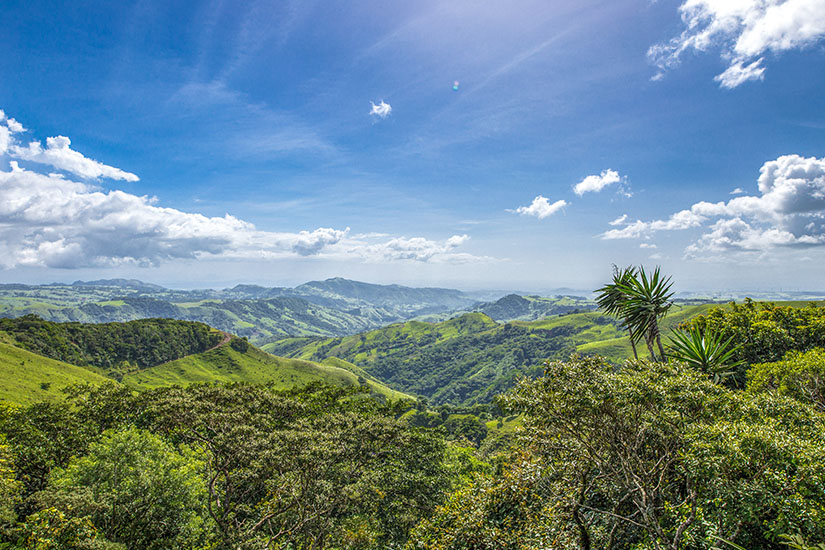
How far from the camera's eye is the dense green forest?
11.4 meters

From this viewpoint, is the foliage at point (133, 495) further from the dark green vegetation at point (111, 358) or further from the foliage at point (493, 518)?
the dark green vegetation at point (111, 358)

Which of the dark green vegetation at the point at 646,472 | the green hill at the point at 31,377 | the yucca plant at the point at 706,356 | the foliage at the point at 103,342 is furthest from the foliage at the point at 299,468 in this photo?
the foliage at the point at 103,342

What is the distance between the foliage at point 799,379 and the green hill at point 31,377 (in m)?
A: 112

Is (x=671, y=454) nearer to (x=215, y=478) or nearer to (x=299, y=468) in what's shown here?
(x=299, y=468)

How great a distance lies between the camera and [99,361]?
6526 inches

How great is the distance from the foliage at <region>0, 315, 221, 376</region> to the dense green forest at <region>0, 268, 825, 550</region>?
159541 mm

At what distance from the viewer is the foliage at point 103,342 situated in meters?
145

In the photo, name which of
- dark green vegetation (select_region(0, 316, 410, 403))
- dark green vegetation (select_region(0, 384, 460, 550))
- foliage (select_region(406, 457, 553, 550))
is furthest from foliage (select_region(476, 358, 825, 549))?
dark green vegetation (select_region(0, 316, 410, 403))

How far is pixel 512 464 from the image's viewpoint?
25.5m

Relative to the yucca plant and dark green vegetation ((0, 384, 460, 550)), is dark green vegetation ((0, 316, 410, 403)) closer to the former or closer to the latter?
dark green vegetation ((0, 384, 460, 550))

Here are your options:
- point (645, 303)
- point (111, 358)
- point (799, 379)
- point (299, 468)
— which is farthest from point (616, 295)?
point (111, 358)

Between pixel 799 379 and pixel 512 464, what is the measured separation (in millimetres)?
19010

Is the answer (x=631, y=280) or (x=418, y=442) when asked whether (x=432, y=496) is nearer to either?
(x=418, y=442)

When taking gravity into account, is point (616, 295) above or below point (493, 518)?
above
